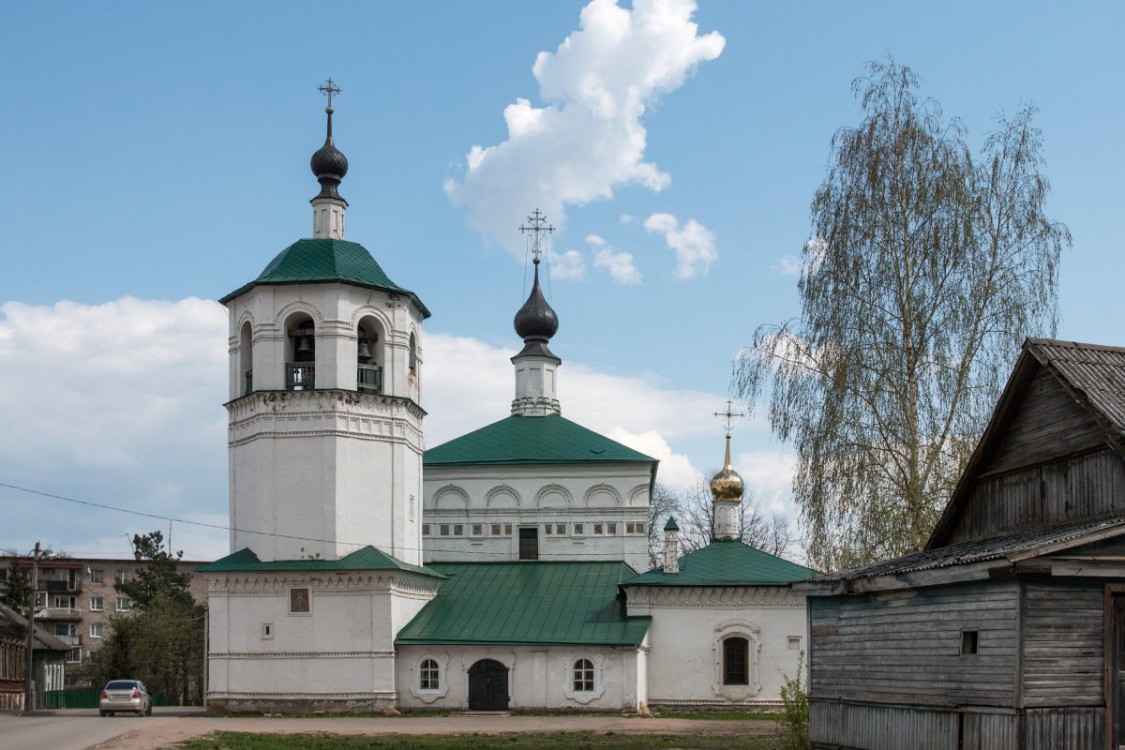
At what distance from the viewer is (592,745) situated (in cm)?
2161

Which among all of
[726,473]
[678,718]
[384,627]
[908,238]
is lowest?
[678,718]

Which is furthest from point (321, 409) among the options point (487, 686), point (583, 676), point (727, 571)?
point (727, 571)

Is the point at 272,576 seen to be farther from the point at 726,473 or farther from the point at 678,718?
the point at 726,473

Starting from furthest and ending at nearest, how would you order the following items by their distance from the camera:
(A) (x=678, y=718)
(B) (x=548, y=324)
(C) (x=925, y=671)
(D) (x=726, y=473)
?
(B) (x=548, y=324), (D) (x=726, y=473), (A) (x=678, y=718), (C) (x=925, y=671)

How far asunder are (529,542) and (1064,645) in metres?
24.3

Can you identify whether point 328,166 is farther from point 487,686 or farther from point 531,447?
point 487,686

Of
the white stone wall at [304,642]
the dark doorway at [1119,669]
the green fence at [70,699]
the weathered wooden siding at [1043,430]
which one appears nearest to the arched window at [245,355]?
the white stone wall at [304,642]

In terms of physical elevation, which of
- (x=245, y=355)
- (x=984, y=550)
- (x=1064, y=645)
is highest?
(x=245, y=355)

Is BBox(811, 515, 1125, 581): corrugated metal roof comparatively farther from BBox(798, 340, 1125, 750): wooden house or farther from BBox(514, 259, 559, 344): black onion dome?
BBox(514, 259, 559, 344): black onion dome

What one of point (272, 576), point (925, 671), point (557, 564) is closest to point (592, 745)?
point (925, 671)

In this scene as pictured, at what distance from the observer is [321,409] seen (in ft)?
102

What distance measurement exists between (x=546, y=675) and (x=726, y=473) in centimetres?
948

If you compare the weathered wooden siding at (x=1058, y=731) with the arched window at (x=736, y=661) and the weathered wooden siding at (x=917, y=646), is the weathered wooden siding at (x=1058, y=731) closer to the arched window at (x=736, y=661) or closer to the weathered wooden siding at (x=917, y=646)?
the weathered wooden siding at (x=917, y=646)

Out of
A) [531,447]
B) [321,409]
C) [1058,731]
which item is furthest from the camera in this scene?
[531,447]
